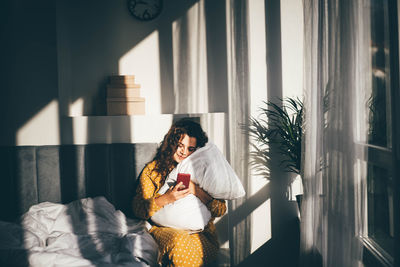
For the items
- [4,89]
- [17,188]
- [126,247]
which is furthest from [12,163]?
[126,247]

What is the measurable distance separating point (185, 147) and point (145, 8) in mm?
1259

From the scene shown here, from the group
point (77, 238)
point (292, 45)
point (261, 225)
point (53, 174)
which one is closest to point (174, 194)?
point (77, 238)

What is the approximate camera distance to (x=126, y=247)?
1.85 metres

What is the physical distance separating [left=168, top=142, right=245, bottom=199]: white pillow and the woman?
0.25 feet

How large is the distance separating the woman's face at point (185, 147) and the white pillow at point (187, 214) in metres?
0.30

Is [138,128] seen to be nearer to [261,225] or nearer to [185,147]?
[185,147]

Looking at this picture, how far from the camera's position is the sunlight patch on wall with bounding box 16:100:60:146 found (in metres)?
2.55

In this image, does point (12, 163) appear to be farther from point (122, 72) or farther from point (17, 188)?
point (122, 72)

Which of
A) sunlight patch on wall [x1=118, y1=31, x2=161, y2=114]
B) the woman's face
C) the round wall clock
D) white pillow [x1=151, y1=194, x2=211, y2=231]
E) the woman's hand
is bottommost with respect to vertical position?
white pillow [x1=151, y1=194, x2=211, y2=231]

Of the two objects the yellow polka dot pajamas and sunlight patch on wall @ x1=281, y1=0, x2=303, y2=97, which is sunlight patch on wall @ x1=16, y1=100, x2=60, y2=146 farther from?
sunlight patch on wall @ x1=281, y1=0, x2=303, y2=97

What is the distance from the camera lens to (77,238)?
6.41 feet

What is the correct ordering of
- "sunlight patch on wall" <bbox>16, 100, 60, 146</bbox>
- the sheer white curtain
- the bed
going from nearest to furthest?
the sheer white curtain → the bed → "sunlight patch on wall" <bbox>16, 100, 60, 146</bbox>

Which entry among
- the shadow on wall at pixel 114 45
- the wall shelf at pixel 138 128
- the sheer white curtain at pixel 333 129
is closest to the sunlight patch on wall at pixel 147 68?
the shadow on wall at pixel 114 45

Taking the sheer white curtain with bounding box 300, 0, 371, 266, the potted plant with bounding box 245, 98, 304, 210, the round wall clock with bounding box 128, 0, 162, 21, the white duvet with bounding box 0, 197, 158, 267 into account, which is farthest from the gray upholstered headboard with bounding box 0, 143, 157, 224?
the sheer white curtain with bounding box 300, 0, 371, 266
